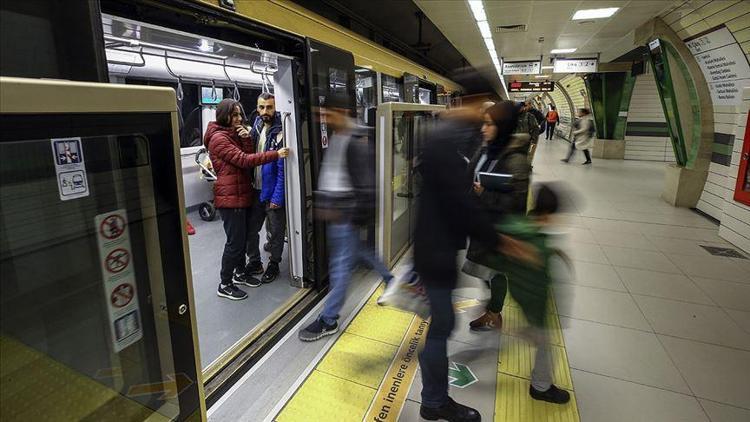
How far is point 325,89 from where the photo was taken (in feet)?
10.4

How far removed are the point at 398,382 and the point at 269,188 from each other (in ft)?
6.40

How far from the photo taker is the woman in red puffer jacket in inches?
118

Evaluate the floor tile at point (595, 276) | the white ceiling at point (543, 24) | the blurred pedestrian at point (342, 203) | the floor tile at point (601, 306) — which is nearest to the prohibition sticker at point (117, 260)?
the blurred pedestrian at point (342, 203)

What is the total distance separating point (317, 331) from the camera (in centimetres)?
276

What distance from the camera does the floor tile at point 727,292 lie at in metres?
3.27

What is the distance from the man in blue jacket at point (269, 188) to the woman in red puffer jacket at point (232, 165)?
0.63ft

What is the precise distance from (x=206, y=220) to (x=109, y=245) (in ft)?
15.5

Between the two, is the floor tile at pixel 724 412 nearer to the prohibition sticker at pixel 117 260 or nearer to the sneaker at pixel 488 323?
the sneaker at pixel 488 323

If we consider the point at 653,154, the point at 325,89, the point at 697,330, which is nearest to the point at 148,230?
the point at 325,89

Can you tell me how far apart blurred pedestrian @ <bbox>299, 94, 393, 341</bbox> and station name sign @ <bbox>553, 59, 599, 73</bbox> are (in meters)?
9.51

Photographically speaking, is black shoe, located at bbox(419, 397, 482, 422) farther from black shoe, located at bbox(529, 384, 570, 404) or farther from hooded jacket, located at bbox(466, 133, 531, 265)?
hooded jacket, located at bbox(466, 133, 531, 265)

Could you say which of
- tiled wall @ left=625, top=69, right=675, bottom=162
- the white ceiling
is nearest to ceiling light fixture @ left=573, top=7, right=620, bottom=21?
the white ceiling

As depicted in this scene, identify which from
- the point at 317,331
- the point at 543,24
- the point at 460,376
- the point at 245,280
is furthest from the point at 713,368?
the point at 543,24

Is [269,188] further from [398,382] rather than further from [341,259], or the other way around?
[398,382]
